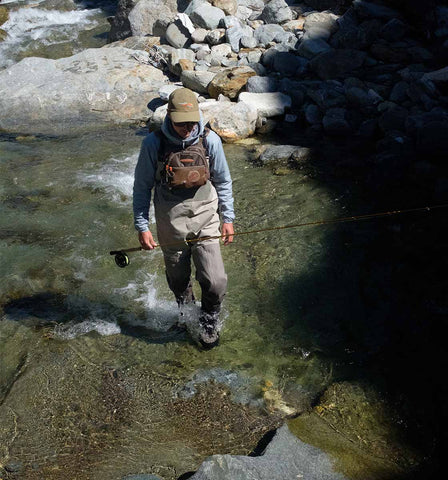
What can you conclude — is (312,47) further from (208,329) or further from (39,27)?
(39,27)

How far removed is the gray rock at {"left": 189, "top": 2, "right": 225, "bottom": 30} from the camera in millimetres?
13398

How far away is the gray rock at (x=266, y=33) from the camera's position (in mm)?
13062

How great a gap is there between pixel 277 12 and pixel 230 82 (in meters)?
3.60

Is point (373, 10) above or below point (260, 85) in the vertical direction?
above

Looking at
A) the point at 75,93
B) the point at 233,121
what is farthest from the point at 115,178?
the point at 75,93

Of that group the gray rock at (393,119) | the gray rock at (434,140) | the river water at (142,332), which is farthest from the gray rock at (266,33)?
the gray rock at (434,140)

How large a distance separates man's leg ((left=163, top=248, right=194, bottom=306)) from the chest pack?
0.71 m

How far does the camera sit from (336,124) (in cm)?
1002

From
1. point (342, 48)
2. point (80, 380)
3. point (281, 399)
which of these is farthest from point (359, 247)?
point (342, 48)

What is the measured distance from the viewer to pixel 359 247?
6.73 m

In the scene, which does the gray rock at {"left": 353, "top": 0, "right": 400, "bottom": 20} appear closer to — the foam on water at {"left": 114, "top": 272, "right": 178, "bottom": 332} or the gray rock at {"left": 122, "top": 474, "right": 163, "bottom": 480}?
the foam on water at {"left": 114, "top": 272, "right": 178, "bottom": 332}

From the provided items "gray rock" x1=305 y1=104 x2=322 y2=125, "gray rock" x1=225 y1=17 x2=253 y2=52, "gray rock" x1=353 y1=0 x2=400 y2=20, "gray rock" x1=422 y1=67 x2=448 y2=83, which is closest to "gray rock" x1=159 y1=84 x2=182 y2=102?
"gray rock" x1=225 y1=17 x2=253 y2=52

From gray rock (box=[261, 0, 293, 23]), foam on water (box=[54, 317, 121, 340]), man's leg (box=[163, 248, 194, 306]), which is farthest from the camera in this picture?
gray rock (box=[261, 0, 293, 23])

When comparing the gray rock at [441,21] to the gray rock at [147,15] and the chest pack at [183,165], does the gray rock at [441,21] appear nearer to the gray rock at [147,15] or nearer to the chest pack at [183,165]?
the gray rock at [147,15]
